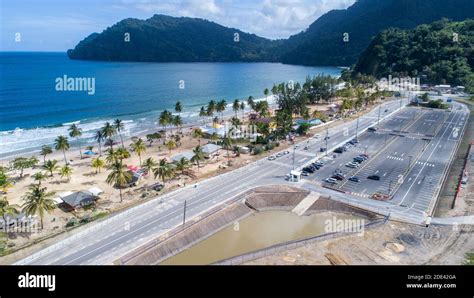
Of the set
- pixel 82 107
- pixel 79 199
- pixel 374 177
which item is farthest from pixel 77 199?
pixel 82 107

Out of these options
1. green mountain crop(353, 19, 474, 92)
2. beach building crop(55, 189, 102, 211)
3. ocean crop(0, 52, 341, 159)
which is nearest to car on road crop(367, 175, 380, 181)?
beach building crop(55, 189, 102, 211)

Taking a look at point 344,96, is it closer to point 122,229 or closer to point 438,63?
point 438,63

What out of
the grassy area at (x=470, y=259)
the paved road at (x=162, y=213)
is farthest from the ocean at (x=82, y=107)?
the grassy area at (x=470, y=259)

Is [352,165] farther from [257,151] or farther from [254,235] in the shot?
[254,235]

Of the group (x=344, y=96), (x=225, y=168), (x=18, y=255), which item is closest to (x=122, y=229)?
(x=18, y=255)

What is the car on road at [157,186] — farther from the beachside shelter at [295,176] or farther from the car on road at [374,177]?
the car on road at [374,177]

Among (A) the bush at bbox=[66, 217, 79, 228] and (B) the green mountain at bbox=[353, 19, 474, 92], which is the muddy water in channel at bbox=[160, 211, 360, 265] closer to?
(A) the bush at bbox=[66, 217, 79, 228]
